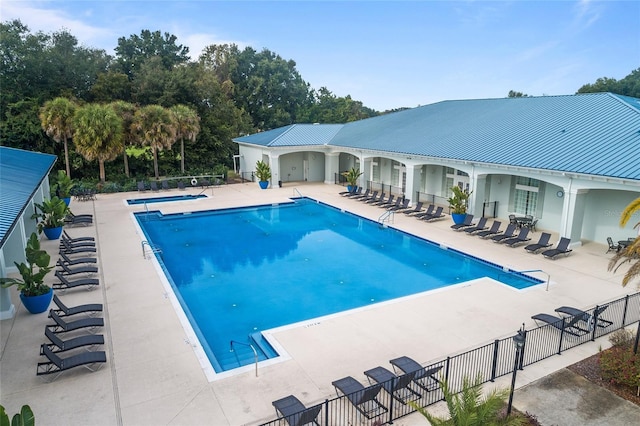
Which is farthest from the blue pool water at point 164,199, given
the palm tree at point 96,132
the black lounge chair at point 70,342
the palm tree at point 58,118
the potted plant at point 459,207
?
the black lounge chair at point 70,342

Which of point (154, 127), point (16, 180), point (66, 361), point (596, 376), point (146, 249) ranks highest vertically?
point (154, 127)

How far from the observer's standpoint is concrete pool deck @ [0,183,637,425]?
8469mm

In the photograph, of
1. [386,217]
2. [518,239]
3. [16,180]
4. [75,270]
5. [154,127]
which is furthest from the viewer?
[154,127]

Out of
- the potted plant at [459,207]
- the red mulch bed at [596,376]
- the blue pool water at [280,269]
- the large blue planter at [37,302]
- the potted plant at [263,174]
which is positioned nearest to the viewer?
the red mulch bed at [596,376]

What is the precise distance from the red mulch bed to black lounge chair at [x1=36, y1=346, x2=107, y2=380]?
10767 mm

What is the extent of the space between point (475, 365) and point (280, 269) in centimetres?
972

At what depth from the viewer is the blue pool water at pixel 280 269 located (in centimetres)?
1349

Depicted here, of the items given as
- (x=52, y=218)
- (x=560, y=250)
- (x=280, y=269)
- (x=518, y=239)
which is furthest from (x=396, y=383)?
(x=52, y=218)

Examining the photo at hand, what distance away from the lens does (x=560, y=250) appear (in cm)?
1814

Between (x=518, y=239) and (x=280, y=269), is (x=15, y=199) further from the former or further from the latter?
(x=518, y=239)

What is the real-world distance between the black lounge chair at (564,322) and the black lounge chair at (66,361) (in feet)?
35.9

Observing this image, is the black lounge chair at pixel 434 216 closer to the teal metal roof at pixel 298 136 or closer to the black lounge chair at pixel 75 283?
the teal metal roof at pixel 298 136

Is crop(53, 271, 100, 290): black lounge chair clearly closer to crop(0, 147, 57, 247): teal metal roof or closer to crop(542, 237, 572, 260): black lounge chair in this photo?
crop(0, 147, 57, 247): teal metal roof

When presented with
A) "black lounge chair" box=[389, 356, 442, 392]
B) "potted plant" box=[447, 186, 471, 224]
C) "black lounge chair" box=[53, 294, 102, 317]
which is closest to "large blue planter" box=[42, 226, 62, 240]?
"black lounge chair" box=[53, 294, 102, 317]
